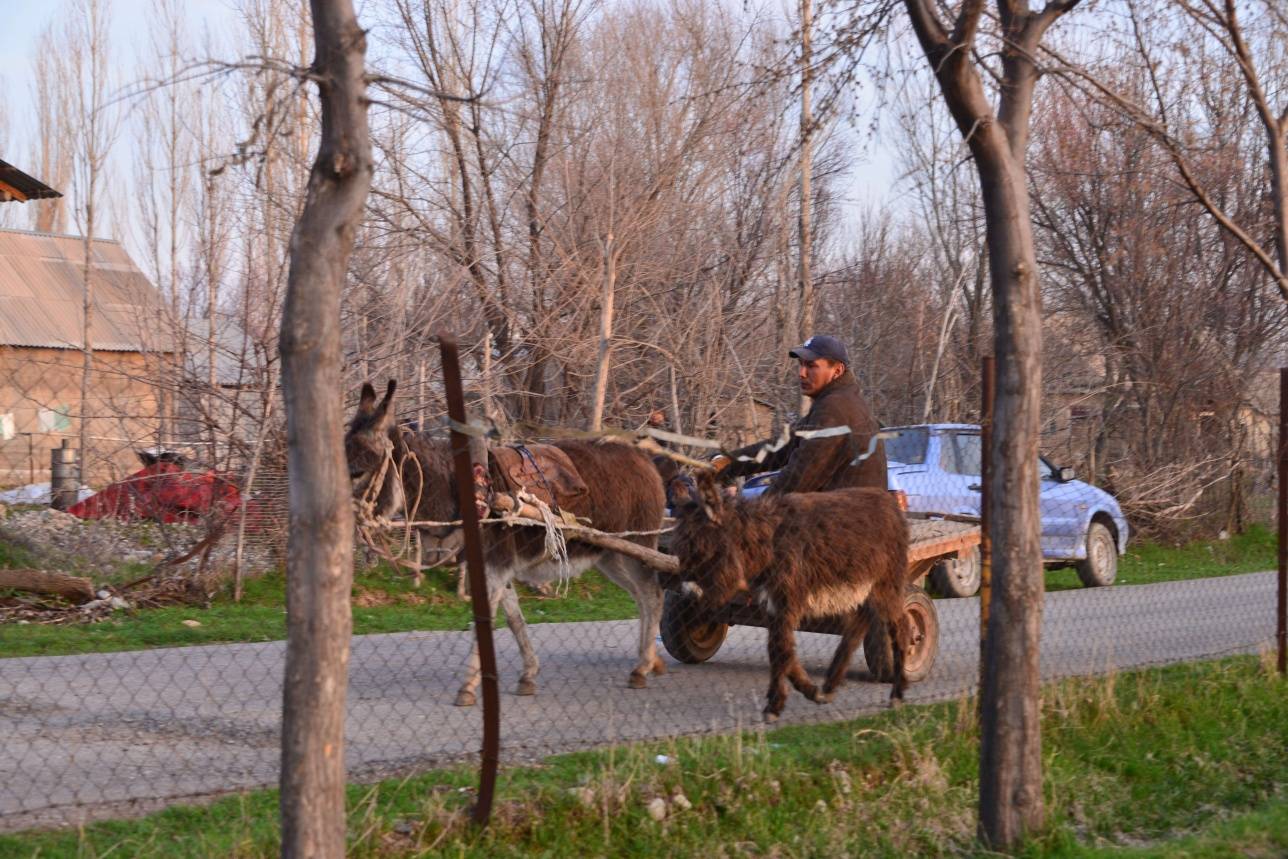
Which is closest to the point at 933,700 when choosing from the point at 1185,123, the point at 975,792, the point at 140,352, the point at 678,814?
the point at 975,792

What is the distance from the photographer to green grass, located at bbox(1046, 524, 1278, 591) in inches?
774

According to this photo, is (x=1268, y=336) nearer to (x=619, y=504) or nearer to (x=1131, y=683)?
(x=1131, y=683)

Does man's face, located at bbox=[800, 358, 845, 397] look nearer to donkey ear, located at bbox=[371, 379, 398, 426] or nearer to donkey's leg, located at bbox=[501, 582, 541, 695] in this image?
donkey's leg, located at bbox=[501, 582, 541, 695]

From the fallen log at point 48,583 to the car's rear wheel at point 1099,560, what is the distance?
12112mm

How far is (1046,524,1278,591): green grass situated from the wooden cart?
845 centimetres

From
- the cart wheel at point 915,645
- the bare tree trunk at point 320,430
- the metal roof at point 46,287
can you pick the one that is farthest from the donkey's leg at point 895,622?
the metal roof at point 46,287

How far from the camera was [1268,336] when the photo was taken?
24453 mm

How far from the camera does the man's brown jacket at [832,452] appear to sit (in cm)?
902

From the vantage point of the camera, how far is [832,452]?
908 centimetres

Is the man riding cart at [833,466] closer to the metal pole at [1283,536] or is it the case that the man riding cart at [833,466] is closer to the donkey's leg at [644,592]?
the donkey's leg at [644,592]

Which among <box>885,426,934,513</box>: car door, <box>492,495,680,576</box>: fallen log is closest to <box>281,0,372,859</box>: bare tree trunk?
<box>492,495,680,576</box>: fallen log

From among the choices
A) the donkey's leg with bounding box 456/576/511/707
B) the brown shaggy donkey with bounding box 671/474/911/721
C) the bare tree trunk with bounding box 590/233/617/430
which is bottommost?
the donkey's leg with bounding box 456/576/511/707

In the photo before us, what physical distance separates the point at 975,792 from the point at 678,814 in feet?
5.67

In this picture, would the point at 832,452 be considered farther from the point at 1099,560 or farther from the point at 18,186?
the point at 18,186
